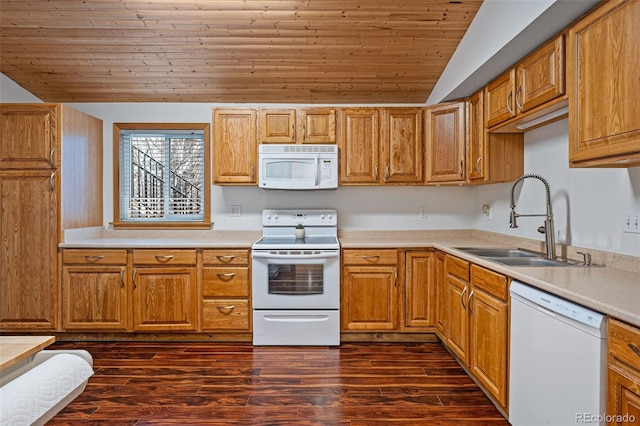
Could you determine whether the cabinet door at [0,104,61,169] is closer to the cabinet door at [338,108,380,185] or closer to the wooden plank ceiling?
the wooden plank ceiling

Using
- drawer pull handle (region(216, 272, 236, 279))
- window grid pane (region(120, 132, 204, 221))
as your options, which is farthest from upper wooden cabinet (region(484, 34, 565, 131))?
window grid pane (region(120, 132, 204, 221))

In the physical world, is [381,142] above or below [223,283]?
above

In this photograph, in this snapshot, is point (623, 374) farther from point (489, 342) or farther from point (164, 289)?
point (164, 289)

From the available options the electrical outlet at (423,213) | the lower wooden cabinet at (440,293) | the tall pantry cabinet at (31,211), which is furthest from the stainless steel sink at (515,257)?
the tall pantry cabinet at (31,211)

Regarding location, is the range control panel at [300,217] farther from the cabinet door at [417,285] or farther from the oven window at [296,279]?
the cabinet door at [417,285]

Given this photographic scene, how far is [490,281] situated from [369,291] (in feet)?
4.10

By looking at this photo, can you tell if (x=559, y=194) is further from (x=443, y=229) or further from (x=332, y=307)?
(x=332, y=307)

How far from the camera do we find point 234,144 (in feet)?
11.6

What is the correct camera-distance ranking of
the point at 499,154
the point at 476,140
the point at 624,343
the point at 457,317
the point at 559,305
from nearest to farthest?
the point at 624,343, the point at 559,305, the point at 457,317, the point at 499,154, the point at 476,140

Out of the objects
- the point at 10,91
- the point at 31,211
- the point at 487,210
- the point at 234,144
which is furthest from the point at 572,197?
the point at 10,91

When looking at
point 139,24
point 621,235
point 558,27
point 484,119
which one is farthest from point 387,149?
point 139,24

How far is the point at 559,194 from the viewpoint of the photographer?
8.18ft

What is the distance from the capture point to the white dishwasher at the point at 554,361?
53.0 inches

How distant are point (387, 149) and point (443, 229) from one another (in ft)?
3.48
